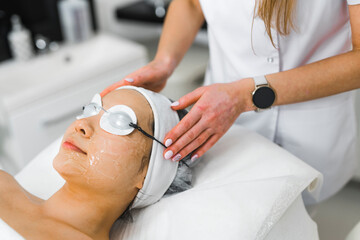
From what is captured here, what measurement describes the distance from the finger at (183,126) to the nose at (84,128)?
0.19 metres

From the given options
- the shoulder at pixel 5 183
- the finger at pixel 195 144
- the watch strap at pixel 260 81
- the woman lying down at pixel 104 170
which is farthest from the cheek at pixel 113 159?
the watch strap at pixel 260 81

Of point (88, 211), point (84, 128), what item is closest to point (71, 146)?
point (84, 128)

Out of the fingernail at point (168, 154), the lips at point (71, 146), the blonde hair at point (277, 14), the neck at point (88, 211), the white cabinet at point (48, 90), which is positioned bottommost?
the white cabinet at point (48, 90)

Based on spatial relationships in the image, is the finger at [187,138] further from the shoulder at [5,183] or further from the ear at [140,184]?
the shoulder at [5,183]

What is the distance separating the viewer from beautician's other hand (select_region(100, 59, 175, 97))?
3.62ft

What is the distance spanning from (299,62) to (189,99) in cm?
37

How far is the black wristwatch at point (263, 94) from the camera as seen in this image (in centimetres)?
96

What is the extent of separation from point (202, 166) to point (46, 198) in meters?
0.45

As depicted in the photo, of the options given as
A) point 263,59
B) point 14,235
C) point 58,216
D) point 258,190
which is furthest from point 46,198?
point 263,59

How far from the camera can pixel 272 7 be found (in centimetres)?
97

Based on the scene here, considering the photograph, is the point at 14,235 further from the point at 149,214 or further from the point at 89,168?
the point at 149,214

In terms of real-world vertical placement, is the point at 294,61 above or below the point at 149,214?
above

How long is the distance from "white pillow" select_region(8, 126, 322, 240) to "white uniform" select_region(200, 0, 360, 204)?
120 mm

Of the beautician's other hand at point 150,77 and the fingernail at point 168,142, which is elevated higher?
the beautician's other hand at point 150,77
